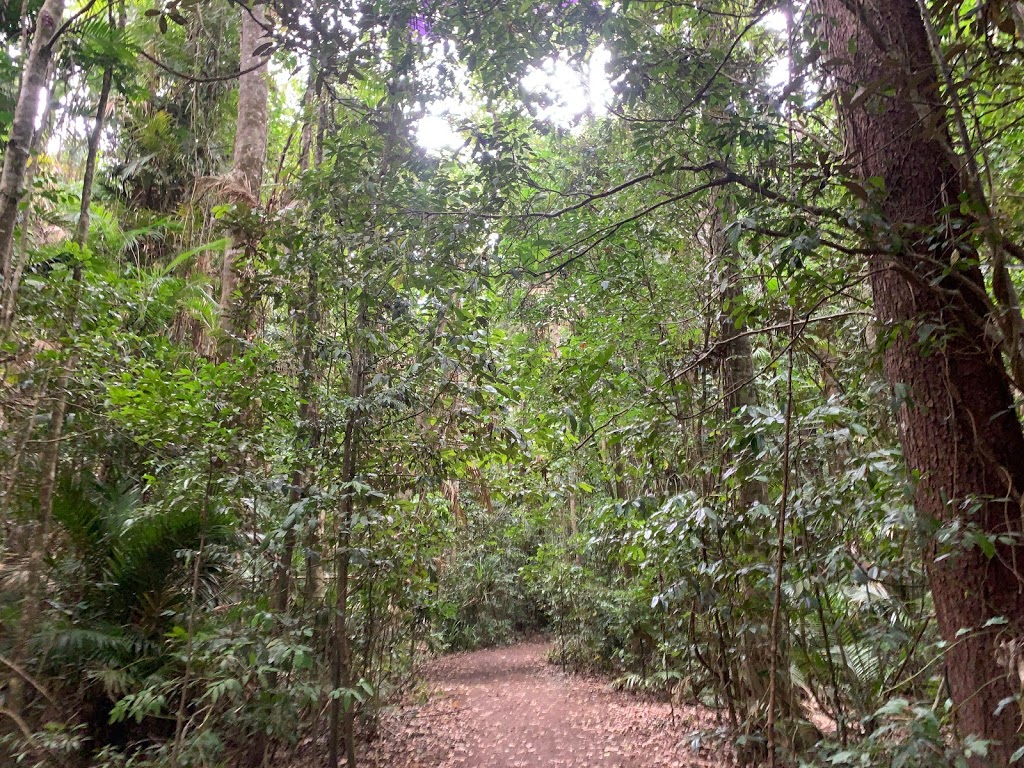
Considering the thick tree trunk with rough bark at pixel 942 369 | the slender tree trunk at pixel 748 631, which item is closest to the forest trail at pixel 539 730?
the slender tree trunk at pixel 748 631

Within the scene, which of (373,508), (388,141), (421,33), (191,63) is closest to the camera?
(421,33)

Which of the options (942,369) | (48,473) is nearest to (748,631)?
(942,369)

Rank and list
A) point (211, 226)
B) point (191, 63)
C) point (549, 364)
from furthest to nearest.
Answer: point (191, 63), point (211, 226), point (549, 364)

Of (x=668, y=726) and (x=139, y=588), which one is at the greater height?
(x=139, y=588)

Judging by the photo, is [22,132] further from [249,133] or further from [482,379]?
[249,133]

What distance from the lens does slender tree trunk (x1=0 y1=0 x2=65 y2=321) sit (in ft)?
9.08

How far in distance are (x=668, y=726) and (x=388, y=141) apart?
20.6 ft

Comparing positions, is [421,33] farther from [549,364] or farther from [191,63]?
[191,63]

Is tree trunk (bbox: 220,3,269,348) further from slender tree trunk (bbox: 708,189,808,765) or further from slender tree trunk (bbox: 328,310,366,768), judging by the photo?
slender tree trunk (bbox: 708,189,808,765)

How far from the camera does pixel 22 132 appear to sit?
2.88m

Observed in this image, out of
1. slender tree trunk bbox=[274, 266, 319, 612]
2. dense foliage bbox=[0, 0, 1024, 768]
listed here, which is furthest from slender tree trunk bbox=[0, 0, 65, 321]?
slender tree trunk bbox=[274, 266, 319, 612]

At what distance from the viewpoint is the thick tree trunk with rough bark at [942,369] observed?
2.12m

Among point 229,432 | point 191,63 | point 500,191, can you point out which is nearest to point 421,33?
point 500,191

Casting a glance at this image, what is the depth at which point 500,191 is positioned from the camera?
340cm
